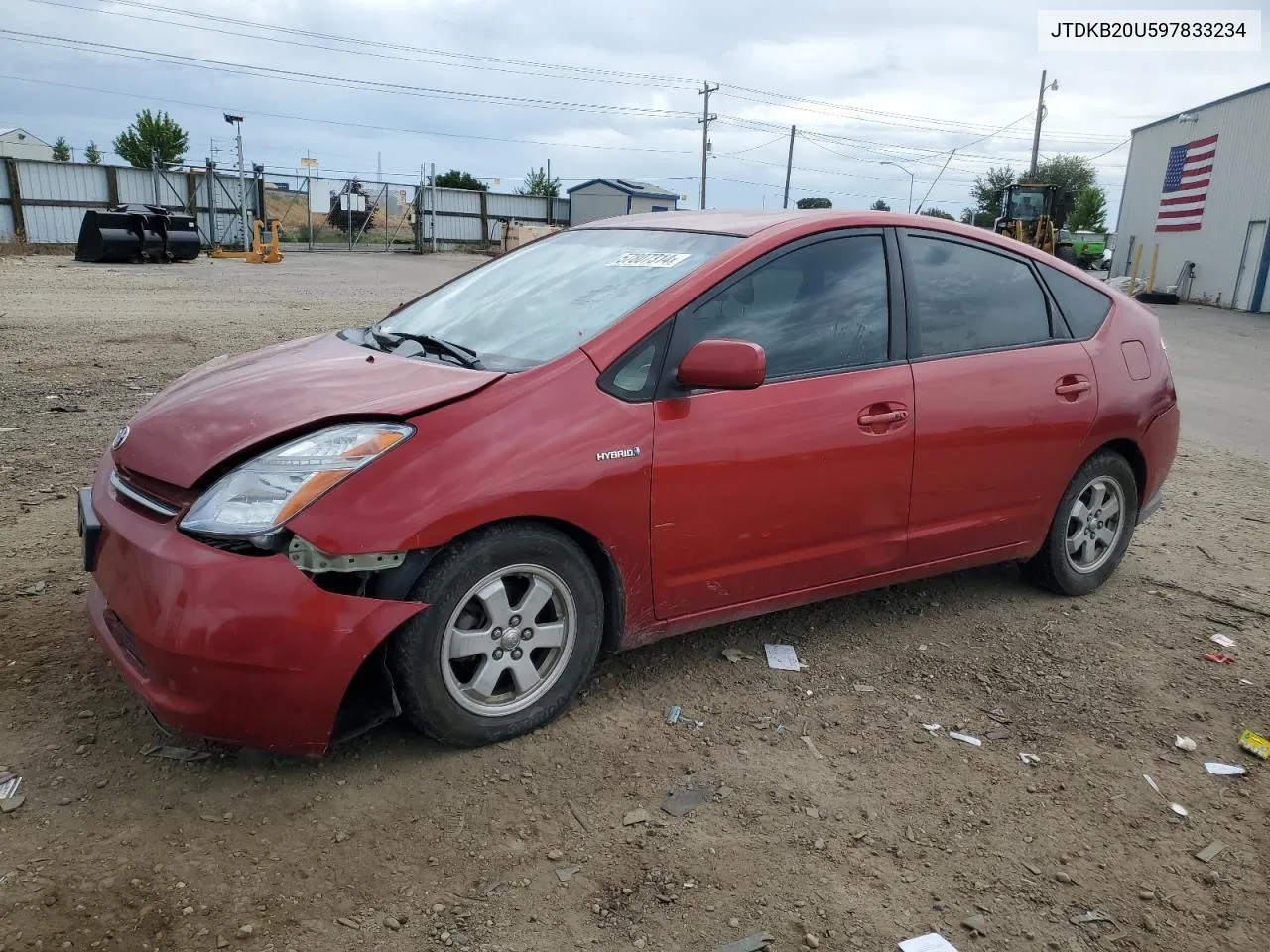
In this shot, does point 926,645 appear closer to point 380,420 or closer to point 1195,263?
point 380,420

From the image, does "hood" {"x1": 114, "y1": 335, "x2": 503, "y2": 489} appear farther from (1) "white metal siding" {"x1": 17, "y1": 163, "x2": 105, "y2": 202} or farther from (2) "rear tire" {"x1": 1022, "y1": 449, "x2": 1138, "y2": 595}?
(1) "white metal siding" {"x1": 17, "y1": 163, "x2": 105, "y2": 202}

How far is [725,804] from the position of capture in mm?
2947

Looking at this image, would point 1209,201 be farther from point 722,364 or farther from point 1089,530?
point 722,364

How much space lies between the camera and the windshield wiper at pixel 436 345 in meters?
3.36

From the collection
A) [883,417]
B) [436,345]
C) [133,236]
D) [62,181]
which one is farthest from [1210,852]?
[62,181]

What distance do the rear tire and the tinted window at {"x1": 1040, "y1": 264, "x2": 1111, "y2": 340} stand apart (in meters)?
0.58

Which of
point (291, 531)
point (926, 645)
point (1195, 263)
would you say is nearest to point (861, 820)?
point (926, 645)

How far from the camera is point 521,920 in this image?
2.43 meters

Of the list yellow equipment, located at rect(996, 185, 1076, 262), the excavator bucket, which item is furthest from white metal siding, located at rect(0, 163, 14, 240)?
yellow equipment, located at rect(996, 185, 1076, 262)

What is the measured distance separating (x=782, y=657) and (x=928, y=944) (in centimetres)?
158

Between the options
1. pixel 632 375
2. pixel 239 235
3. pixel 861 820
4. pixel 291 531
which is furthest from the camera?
pixel 239 235

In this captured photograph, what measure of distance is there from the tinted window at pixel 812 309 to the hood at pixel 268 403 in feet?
2.99

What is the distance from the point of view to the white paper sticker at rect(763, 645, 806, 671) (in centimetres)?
386

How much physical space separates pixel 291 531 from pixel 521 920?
1.15 m
